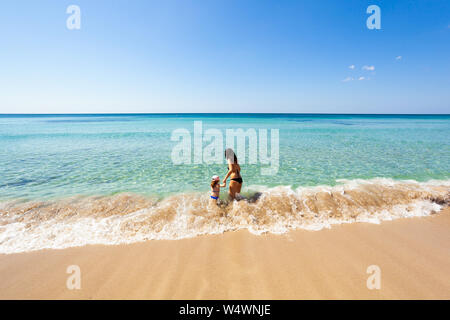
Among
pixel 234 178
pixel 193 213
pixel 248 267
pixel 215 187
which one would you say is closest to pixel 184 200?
pixel 193 213

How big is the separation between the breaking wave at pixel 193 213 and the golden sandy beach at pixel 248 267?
379 mm

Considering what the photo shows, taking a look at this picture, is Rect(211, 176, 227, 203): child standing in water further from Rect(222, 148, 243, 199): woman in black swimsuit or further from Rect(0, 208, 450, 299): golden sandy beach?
Rect(0, 208, 450, 299): golden sandy beach

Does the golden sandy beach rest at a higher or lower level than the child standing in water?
lower

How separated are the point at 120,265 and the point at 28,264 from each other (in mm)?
1912

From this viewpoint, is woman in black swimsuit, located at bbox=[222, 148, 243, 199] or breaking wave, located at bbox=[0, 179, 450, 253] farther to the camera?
woman in black swimsuit, located at bbox=[222, 148, 243, 199]

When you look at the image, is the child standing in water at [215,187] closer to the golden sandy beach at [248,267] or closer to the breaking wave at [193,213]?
the breaking wave at [193,213]

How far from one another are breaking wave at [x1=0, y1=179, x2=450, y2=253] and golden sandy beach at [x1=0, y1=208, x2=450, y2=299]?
0.38 metres

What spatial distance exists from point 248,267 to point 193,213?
2.45m

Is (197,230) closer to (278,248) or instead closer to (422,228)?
(278,248)

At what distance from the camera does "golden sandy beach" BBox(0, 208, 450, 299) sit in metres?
2.89

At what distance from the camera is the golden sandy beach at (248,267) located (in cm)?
289

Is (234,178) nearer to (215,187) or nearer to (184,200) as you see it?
(215,187)

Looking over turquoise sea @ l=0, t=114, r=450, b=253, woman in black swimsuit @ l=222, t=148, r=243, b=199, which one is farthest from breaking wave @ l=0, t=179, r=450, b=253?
woman in black swimsuit @ l=222, t=148, r=243, b=199
